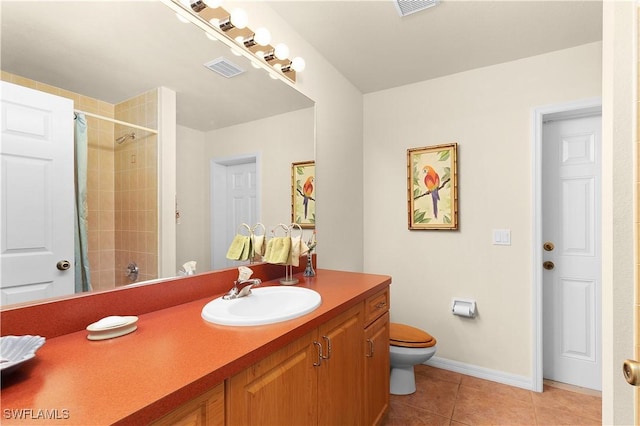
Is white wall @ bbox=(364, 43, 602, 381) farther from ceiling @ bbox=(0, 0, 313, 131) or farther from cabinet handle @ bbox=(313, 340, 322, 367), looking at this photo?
cabinet handle @ bbox=(313, 340, 322, 367)

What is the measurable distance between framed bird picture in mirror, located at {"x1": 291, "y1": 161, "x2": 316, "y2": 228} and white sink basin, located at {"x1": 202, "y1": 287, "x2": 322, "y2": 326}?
Answer: 1.93ft

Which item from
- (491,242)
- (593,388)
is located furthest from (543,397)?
(491,242)

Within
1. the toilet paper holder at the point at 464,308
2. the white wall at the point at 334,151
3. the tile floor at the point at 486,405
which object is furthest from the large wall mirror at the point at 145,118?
the toilet paper holder at the point at 464,308

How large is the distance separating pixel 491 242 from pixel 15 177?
2.69 m

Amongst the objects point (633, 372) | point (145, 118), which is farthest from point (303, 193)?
point (633, 372)

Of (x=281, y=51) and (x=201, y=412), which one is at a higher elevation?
(x=281, y=51)

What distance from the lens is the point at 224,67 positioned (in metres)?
1.53

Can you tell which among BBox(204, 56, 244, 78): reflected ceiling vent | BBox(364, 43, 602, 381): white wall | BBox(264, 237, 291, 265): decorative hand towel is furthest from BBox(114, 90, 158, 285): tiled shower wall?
BBox(364, 43, 602, 381): white wall

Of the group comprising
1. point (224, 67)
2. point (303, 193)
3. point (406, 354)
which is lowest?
point (406, 354)

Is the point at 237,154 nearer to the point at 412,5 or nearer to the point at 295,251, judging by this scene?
the point at 295,251

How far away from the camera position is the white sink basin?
3.38 ft

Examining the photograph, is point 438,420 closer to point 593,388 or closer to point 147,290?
point 593,388

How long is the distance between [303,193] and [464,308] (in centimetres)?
157

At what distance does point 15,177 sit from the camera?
0.82 metres
